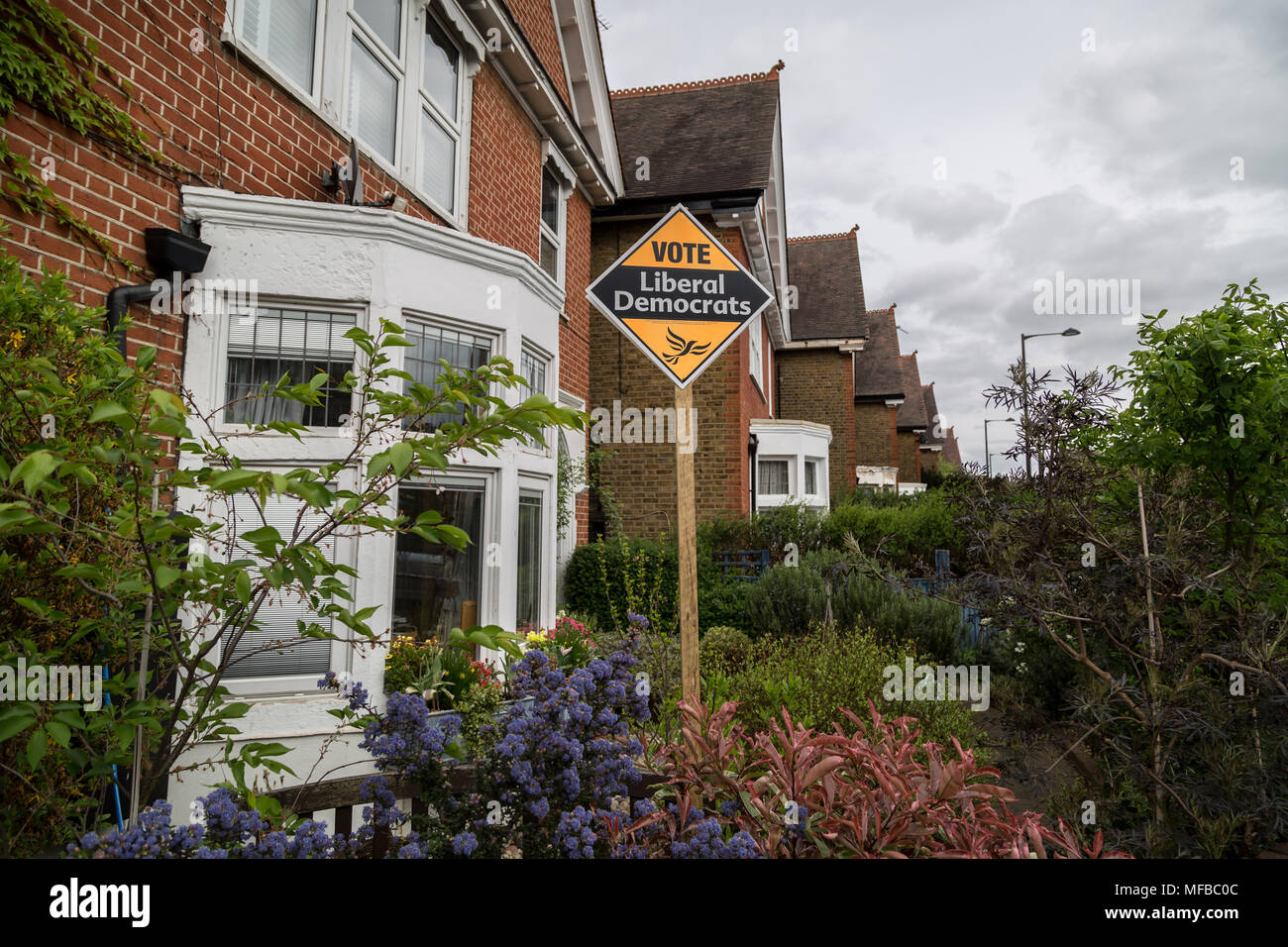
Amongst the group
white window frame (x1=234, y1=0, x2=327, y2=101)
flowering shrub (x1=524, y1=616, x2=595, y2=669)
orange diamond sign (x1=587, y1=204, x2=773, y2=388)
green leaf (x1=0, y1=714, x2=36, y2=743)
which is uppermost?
white window frame (x1=234, y1=0, x2=327, y2=101)

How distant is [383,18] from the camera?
5.88m

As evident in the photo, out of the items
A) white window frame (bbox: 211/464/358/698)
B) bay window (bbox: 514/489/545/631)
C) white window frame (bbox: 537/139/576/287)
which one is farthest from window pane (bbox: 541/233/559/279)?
white window frame (bbox: 211/464/358/698)

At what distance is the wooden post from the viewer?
9.39ft

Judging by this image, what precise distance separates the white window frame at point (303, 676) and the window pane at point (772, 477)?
485 inches

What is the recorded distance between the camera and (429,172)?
6.55 metres

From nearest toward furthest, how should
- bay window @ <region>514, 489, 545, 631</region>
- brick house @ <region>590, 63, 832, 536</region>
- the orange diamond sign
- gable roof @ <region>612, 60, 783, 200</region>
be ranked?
the orange diamond sign < bay window @ <region>514, 489, 545, 631</region> < brick house @ <region>590, 63, 832, 536</region> < gable roof @ <region>612, 60, 783, 200</region>

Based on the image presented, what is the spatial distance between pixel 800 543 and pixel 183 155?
9134mm

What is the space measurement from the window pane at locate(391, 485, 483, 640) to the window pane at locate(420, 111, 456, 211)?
3.18 m

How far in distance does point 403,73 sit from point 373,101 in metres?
0.50

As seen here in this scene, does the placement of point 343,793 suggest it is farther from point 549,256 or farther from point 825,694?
point 549,256

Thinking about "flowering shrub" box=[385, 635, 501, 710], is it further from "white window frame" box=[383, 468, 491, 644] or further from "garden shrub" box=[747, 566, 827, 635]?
"garden shrub" box=[747, 566, 827, 635]

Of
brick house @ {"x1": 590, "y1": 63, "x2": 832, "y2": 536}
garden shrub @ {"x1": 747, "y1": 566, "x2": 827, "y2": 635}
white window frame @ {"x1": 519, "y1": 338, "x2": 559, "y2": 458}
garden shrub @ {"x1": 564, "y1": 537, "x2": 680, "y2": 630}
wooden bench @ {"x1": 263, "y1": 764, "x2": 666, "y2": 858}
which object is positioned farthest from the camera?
brick house @ {"x1": 590, "y1": 63, "x2": 832, "y2": 536}

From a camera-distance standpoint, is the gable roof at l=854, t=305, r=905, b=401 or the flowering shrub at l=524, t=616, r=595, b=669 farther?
the gable roof at l=854, t=305, r=905, b=401
